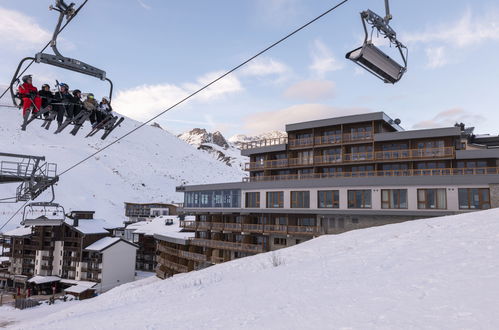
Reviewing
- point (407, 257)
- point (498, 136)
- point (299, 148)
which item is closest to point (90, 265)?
point (299, 148)

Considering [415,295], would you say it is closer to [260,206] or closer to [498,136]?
[260,206]

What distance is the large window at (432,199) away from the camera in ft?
93.8

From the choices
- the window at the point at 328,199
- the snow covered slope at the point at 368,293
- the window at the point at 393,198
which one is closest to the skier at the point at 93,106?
the snow covered slope at the point at 368,293

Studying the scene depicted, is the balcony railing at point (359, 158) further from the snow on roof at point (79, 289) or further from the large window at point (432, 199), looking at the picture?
the snow on roof at point (79, 289)

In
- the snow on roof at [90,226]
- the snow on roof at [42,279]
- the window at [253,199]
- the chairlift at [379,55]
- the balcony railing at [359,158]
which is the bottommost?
the snow on roof at [42,279]

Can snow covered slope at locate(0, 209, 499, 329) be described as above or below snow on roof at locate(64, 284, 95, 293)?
above

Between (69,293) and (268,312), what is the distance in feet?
181

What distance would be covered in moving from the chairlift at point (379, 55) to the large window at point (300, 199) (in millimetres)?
26965

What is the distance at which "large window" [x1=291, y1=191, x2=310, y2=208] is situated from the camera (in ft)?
114

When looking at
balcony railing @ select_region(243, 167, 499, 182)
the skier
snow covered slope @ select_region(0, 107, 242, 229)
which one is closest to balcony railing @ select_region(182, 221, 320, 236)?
balcony railing @ select_region(243, 167, 499, 182)

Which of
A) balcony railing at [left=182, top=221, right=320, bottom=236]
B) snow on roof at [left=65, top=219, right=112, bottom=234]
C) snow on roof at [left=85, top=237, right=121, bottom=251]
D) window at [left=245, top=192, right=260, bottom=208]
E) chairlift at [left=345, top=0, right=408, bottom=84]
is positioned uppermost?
chairlift at [left=345, top=0, right=408, bottom=84]

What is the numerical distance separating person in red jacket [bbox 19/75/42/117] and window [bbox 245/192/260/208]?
28462 millimetres

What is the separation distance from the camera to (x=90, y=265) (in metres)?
57.5

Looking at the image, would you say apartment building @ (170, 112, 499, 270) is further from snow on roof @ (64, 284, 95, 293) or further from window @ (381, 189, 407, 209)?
snow on roof @ (64, 284, 95, 293)
